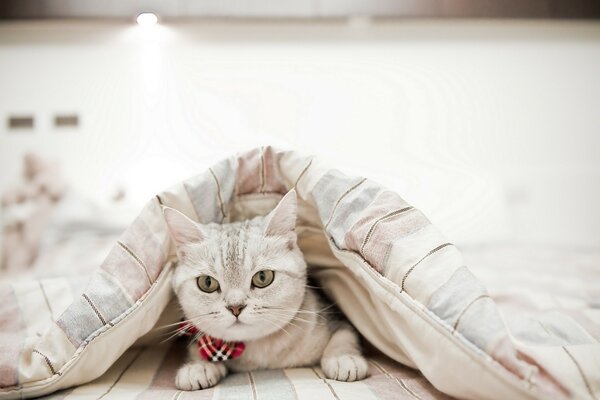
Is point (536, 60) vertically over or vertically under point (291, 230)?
over

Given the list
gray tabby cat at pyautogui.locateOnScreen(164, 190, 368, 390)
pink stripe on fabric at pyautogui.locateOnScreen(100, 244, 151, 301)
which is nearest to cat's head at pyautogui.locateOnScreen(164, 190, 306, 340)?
gray tabby cat at pyautogui.locateOnScreen(164, 190, 368, 390)

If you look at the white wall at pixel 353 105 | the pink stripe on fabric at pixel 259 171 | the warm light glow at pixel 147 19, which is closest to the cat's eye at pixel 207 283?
the pink stripe on fabric at pixel 259 171

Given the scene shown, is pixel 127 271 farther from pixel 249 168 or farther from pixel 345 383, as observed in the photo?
pixel 345 383

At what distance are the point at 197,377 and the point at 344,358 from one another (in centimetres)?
29

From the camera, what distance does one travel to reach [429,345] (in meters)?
0.77

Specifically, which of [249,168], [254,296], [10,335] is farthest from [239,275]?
[10,335]

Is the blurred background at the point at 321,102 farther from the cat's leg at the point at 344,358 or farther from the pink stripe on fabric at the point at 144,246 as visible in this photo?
the cat's leg at the point at 344,358

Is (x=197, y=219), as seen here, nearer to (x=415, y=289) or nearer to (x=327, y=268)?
(x=327, y=268)

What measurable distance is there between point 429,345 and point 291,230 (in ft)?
1.40

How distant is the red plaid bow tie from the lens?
1.02 metres

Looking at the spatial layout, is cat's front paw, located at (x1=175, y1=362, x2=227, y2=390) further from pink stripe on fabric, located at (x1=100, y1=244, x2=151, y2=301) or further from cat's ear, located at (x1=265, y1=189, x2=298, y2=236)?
cat's ear, located at (x1=265, y1=189, x2=298, y2=236)

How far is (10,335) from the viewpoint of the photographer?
40.6 inches

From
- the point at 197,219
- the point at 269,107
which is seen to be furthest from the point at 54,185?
the point at 197,219

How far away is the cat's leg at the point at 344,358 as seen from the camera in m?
0.92
